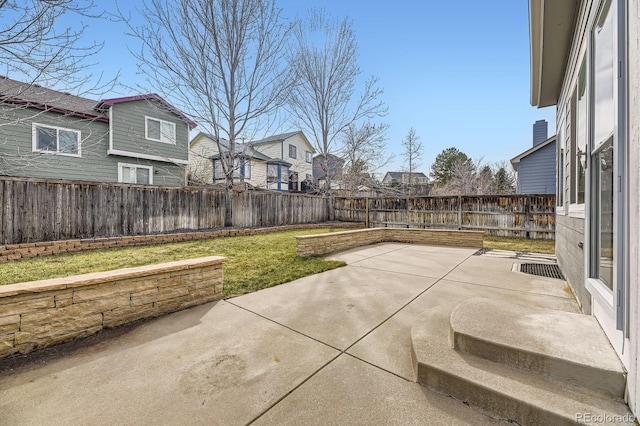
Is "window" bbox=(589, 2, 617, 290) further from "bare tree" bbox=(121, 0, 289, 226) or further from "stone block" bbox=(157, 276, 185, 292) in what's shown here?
"bare tree" bbox=(121, 0, 289, 226)

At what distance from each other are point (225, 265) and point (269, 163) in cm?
1566

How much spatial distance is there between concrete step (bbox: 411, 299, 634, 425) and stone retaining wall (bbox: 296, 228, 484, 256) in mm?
3947

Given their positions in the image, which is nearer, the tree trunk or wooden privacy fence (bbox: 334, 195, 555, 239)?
wooden privacy fence (bbox: 334, 195, 555, 239)

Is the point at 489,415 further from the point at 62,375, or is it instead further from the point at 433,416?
the point at 62,375

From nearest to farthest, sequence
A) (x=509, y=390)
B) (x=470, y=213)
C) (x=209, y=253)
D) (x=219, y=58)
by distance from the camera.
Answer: (x=509, y=390) → (x=209, y=253) → (x=219, y=58) → (x=470, y=213)

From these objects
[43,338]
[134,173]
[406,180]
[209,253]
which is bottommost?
[43,338]

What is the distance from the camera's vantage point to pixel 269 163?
1955 centimetres

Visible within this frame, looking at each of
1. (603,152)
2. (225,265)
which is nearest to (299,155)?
(225,265)

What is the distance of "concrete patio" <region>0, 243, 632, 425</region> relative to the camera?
1.48 m

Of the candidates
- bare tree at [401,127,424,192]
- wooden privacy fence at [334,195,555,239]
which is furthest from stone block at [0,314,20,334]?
bare tree at [401,127,424,192]

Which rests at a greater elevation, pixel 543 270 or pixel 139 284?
pixel 139 284

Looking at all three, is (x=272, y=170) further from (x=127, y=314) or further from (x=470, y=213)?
(x=127, y=314)

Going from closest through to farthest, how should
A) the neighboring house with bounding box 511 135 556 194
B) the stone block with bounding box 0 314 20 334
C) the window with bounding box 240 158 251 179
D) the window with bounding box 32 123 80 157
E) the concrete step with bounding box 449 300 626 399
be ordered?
1. the concrete step with bounding box 449 300 626 399
2. the stone block with bounding box 0 314 20 334
3. the window with bounding box 32 123 80 157
4. the window with bounding box 240 158 251 179
5. the neighboring house with bounding box 511 135 556 194

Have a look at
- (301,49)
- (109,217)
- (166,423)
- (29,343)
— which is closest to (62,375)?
(29,343)
